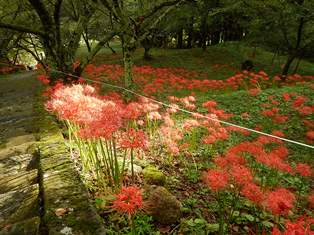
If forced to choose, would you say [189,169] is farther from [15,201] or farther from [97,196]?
[15,201]

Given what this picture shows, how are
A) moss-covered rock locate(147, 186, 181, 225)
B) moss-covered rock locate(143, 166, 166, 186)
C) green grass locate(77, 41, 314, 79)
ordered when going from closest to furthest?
1. moss-covered rock locate(147, 186, 181, 225)
2. moss-covered rock locate(143, 166, 166, 186)
3. green grass locate(77, 41, 314, 79)

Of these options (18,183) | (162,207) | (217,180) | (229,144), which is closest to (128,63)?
(229,144)

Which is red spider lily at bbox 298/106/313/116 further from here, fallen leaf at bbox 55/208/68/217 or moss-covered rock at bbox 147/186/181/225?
fallen leaf at bbox 55/208/68/217

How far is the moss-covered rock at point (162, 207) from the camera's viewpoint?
3.37 metres

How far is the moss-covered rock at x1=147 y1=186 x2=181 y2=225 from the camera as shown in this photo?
337 centimetres

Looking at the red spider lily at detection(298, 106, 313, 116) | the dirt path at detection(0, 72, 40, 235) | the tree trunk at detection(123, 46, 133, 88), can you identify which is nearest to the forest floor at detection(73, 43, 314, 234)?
the red spider lily at detection(298, 106, 313, 116)

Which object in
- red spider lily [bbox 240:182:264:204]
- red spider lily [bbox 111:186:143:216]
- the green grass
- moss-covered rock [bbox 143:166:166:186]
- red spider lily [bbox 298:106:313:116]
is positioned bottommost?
the green grass

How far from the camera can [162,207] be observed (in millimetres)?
3410

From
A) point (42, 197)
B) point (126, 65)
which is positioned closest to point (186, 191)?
point (42, 197)

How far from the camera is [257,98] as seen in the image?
11070mm

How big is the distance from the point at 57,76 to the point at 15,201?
5242mm

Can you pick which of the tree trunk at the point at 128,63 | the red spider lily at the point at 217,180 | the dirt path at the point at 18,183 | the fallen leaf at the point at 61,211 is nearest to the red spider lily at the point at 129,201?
the fallen leaf at the point at 61,211

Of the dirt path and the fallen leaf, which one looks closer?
the dirt path

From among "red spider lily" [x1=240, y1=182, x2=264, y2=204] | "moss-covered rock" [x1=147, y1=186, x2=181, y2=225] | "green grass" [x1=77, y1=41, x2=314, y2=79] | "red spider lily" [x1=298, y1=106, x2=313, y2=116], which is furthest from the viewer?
"green grass" [x1=77, y1=41, x2=314, y2=79]
